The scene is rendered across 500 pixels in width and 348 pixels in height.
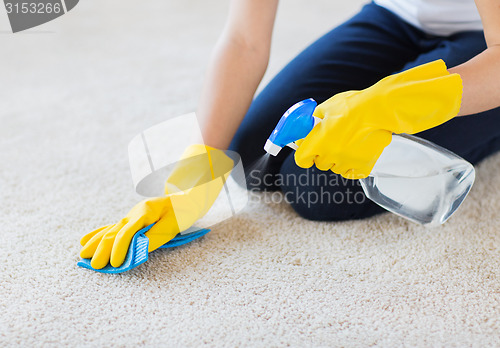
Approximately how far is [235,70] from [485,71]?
48 cm

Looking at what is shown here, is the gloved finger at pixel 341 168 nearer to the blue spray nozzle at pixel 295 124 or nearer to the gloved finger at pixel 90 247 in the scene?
the blue spray nozzle at pixel 295 124

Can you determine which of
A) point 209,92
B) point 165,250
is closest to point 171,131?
point 209,92

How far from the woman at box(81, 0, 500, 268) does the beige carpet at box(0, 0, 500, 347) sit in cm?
7

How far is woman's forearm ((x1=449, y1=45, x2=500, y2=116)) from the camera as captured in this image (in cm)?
84

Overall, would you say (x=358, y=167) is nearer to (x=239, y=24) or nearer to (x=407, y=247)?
(x=407, y=247)

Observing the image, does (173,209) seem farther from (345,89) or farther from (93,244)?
(345,89)

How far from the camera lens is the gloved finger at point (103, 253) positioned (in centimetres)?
91

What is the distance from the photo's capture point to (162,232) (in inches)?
37.4

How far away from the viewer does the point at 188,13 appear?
235cm

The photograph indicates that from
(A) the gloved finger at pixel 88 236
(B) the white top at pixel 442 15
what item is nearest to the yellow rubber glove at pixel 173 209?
(A) the gloved finger at pixel 88 236

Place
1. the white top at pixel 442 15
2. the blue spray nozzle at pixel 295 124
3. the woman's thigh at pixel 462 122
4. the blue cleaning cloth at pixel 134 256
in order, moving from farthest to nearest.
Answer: the white top at pixel 442 15 < the woman's thigh at pixel 462 122 < the blue cleaning cloth at pixel 134 256 < the blue spray nozzle at pixel 295 124

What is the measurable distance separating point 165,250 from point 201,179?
152 mm

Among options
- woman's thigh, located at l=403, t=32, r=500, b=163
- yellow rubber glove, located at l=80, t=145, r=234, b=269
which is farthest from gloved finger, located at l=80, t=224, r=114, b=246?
woman's thigh, located at l=403, t=32, r=500, b=163

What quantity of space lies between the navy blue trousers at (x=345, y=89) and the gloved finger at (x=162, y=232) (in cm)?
25
